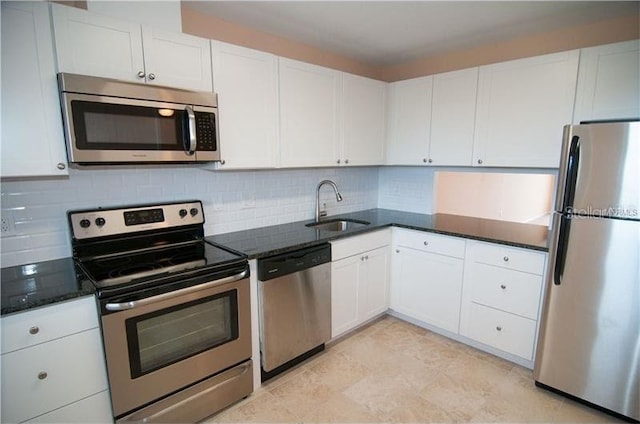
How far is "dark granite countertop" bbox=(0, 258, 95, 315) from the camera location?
4.58 ft

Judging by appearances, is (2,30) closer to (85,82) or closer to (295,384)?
(85,82)

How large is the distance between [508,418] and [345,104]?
2.51 metres

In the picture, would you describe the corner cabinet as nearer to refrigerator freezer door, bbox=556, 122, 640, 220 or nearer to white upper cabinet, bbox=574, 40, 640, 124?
refrigerator freezer door, bbox=556, 122, 640, 220

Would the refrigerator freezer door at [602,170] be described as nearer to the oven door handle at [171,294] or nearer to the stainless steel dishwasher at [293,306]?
the stainless steel dishwasher at [293,306]

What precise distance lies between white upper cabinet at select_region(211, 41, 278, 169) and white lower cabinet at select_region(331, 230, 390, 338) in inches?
34.9

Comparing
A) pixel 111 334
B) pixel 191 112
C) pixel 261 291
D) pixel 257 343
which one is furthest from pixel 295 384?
pixel 191 112

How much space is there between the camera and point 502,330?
8.08ft

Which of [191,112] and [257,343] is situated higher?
[191,112]

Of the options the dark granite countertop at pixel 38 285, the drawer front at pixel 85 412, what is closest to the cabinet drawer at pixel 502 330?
the drawer front at pixel 85 412

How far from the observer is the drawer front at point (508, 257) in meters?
2.26

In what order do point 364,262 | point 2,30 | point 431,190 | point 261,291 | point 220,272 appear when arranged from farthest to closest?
point 431,190
point 364,262
point 261,291
point 220,272
point 2,30

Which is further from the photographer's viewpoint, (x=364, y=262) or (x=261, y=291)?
(x=364, y=262)

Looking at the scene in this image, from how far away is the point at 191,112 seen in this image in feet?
6.29

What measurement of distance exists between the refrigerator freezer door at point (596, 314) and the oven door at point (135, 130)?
87.1 inches
